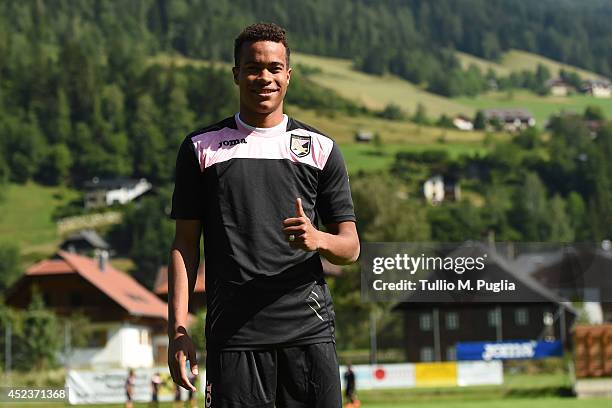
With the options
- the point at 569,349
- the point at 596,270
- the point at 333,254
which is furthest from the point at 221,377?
the point at 569,349

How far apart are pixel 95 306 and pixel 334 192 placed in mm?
79451

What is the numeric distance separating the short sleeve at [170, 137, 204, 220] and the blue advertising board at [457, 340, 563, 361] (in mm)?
41191

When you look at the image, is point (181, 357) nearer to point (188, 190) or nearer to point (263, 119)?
point (188, 190)

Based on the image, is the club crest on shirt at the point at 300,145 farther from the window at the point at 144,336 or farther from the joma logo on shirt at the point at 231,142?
the window at the point at 144,336

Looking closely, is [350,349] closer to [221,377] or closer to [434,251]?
[434,251]

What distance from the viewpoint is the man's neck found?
4.52m

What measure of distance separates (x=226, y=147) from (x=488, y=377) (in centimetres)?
3663

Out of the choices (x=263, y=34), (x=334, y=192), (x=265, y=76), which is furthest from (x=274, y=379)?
(x=263, y=34)

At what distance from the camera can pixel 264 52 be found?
4.42m

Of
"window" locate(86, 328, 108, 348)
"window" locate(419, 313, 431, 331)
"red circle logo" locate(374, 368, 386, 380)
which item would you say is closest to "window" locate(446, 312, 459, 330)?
"window" locate(419, 313, 431, 331)

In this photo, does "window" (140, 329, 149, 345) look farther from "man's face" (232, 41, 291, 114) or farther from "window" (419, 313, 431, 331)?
"man's face" (232, 41, 291, 114)

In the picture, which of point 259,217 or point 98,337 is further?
point 98,337

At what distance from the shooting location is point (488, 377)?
131 ft

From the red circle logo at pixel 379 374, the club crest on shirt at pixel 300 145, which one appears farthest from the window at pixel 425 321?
the club crest on shirt at pixel 300 145
